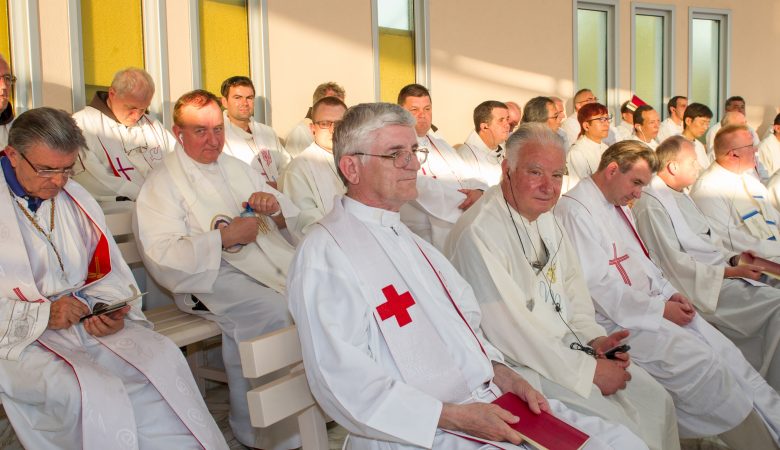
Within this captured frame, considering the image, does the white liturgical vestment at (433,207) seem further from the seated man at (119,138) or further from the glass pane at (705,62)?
the glass pane at (705,62)

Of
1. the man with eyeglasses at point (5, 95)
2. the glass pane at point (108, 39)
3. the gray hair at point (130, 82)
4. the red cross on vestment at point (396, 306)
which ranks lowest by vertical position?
the red cross on vestment at point (396, 306)

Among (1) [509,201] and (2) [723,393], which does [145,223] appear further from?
(2) [723,393]

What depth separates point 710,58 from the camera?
43.2 ft

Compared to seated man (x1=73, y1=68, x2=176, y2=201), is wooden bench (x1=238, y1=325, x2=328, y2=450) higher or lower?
lower

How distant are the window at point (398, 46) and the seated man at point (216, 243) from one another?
4662 mm

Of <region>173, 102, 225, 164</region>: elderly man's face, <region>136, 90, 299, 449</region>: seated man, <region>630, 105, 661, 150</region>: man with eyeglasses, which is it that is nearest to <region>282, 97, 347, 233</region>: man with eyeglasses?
<region>136, 90, 299, 449</region>: seated man

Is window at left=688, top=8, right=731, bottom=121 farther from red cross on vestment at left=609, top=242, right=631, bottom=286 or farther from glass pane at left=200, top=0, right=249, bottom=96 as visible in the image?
red cross on vestment at left=609, top=242, right=631, bottom=286

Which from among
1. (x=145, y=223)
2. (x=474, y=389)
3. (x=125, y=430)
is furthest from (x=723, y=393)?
(x=145, y=223)

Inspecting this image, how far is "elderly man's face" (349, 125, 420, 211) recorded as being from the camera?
9.18 ft

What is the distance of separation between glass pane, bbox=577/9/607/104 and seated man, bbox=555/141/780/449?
25.1ft

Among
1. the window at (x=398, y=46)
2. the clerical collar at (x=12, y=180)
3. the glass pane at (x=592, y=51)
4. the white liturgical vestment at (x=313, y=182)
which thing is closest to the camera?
the clerical collar at (x=12, y=180)

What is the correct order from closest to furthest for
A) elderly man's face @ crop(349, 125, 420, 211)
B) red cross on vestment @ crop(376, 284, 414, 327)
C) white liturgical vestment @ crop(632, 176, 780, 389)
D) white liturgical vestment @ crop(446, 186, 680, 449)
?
red cross on vestment @ crop(376, 284, 414, 327) → elderly man's face @ crop(349, 125, 420, 211) → white liturgical vestment @ crop(446, 186, 680, 449) → white liturgical vestment @ crop(632, 176, 780, 389)

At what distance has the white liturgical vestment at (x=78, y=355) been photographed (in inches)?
110

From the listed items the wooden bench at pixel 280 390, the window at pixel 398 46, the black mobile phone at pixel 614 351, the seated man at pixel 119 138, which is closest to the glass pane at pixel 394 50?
the window at pixel 398 46
